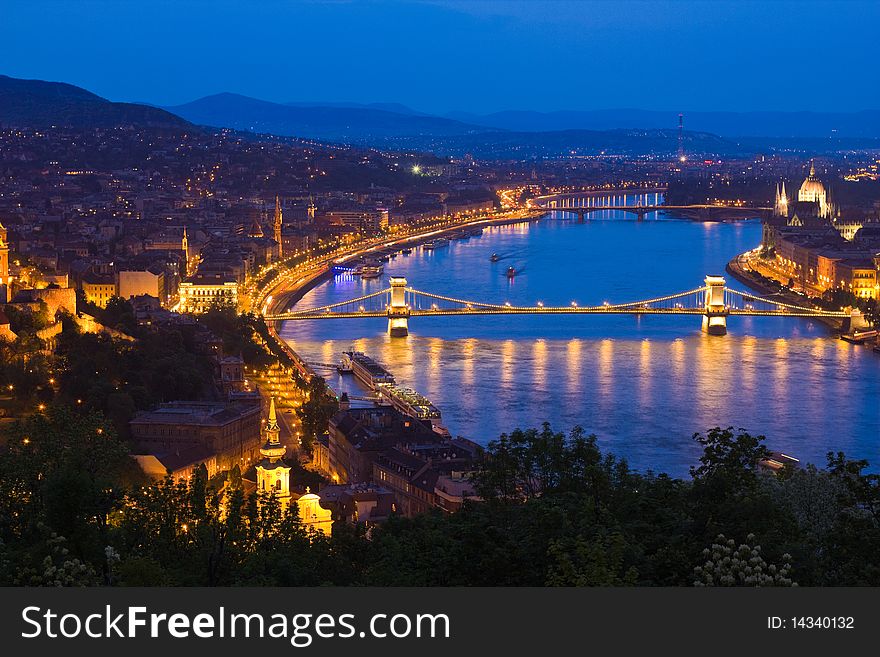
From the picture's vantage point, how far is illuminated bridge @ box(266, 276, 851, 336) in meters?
Result: 16.4

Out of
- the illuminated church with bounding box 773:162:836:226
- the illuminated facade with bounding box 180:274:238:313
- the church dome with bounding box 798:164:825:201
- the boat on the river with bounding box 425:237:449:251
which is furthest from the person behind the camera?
the church dome with bounding box 798:164:825:201

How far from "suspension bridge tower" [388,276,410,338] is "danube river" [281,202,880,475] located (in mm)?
160

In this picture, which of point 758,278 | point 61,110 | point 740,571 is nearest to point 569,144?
point 61,110

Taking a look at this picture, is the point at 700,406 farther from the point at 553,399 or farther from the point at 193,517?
the point at 193,517

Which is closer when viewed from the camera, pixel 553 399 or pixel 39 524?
pixel 39 524

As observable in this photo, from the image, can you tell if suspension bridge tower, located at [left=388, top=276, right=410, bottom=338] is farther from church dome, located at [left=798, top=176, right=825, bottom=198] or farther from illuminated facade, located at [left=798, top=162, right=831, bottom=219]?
church dome, located at [left=798, top=176, right=825, bottom=198]

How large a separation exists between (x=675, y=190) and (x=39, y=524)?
4104cm

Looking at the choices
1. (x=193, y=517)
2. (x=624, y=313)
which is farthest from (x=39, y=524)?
(x=624, y=313)

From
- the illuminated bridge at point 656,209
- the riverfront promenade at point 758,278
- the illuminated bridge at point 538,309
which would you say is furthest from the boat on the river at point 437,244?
the illuminated bridge at point 538,309

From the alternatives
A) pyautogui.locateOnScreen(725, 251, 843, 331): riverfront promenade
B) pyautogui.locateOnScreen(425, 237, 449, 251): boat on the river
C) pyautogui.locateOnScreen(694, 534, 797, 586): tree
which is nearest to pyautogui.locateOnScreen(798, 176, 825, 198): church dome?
pyautogui.locateOnScreen(725, 251, 843, 331): riverfront promenade

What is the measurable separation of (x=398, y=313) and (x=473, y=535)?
1212 cm

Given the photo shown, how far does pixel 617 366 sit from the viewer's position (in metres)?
13.5

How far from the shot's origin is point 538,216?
3769 centimetres

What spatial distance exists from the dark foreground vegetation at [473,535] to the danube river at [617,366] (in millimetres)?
3968
